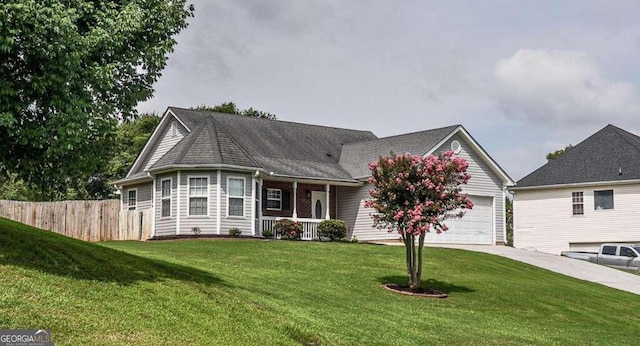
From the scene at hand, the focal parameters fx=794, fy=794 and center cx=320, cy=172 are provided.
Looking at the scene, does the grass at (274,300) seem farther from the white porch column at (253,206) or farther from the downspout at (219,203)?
the white porch column at (253,206)

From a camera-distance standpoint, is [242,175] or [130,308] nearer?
[130,308]

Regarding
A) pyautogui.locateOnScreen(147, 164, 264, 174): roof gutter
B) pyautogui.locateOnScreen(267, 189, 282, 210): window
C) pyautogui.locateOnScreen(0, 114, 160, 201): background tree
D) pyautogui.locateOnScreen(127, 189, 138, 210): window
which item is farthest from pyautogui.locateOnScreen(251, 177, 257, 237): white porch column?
pyautogui.locateOnScreen(0, 114, 160, 201): background tree

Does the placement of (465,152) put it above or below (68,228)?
above

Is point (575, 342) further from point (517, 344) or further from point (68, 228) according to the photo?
point (68, 228)

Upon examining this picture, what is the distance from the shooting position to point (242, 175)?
107 feet

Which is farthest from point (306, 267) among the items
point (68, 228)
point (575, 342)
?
Answer: point (68, 228)

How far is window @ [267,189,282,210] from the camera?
1409 inches

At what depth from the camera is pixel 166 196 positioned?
108 ft

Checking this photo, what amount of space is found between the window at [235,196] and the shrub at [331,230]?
160 inches

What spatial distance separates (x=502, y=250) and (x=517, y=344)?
20.6 meters

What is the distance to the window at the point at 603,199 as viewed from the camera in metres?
39.9

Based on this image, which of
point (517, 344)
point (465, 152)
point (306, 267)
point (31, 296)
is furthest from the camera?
point (465, 152)

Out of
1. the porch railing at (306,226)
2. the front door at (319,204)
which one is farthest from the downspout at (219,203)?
the front door at (319,204)

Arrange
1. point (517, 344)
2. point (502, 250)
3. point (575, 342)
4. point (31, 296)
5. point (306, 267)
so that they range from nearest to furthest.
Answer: point (31, 296)
point (517, 344)
point (575, 342)
point (306, 267)
point (502, 250)
